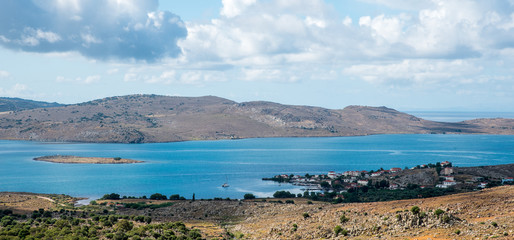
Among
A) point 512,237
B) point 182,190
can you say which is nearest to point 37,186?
point 182,190

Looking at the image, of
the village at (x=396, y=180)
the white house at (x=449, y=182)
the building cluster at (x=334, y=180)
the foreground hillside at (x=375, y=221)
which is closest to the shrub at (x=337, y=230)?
the foreground hillside at (x=375, y=221)

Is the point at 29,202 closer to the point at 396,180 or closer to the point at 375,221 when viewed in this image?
the point at 375,221

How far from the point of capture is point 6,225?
173ft

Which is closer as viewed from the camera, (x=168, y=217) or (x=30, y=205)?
(x=168, y=217)

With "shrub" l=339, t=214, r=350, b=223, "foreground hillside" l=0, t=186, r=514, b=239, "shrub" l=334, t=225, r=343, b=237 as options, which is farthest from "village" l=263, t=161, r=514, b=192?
"shrub" l=334, t=225, r=343, b=237

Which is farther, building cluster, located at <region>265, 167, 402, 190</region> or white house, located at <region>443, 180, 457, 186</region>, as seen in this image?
building cluster, located at <region>265, 167, 402, 190</region>

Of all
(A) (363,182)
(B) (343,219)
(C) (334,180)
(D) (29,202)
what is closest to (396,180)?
(A) (363,182)

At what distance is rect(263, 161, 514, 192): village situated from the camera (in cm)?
11031

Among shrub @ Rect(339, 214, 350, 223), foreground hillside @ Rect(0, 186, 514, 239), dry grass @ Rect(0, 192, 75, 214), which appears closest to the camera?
foreground hillside @ Rect(0, 186, 514, 239)

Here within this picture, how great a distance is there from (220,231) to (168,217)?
16894 mm

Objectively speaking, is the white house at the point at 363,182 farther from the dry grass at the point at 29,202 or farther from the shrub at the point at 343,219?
the shrub at the point at 343,219

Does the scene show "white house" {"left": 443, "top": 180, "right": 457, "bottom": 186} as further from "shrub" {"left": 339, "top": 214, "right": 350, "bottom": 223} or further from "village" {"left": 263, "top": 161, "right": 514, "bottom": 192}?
"shrub" {"left": 339, "top": 214, "right": 350, "bottom": 223}

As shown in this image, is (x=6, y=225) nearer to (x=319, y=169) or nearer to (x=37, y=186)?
(x=37, y=186)

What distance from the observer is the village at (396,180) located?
11031 cm
